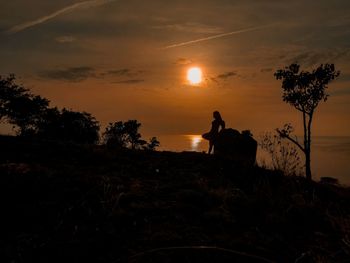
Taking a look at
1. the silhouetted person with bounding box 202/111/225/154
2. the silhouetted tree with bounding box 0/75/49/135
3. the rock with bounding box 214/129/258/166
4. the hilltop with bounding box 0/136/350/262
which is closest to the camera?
the hilltop with bounding box 0/136/350/262

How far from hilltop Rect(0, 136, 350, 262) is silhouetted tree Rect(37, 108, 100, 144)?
46014mm

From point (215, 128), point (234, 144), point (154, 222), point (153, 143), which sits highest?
point (153, 143)

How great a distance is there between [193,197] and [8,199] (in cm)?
291

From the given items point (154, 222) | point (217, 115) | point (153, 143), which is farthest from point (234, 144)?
point (153, 143)

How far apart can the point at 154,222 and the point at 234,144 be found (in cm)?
1649

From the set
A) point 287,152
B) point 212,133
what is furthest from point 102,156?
point 212,133

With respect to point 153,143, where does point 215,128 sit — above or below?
below

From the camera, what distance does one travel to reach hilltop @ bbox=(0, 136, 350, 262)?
4.45 m

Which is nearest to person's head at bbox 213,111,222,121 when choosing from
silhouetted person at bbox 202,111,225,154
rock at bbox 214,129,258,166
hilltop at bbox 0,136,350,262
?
silhouetted person at bbox 202,111,225,154

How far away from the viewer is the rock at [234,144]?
2136 cm

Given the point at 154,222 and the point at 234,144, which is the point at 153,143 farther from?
the point at 154,222

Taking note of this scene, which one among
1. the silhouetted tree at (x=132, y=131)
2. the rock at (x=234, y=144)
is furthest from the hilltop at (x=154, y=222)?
the silhouetted tree at (x=132, y=131)

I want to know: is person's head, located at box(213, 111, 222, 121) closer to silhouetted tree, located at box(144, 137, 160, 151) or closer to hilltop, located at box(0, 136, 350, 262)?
hilltop, located at box(0, 136, 350, 262)

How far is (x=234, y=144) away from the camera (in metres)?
21.7
